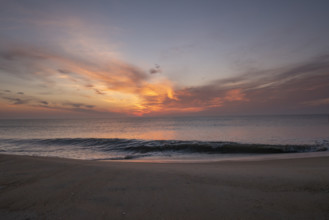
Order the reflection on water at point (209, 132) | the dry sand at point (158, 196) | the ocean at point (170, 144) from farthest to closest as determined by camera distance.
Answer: the reflection on water at point (209, 132)
the ocean at point (170, 144)
the dry sand at point (158, 196)

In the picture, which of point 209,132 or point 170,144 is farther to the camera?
point 209,132

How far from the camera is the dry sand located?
2770 mm

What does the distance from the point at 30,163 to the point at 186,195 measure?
233 inches

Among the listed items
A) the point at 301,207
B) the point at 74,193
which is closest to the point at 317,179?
the point at 301,207

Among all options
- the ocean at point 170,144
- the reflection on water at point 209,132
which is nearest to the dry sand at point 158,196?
the ocean at point 170,144

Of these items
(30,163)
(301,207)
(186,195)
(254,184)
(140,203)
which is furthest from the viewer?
(30,163)

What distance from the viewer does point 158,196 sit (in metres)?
3.43

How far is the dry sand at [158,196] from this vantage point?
109 inches

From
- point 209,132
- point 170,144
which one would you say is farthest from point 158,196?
point 209,132

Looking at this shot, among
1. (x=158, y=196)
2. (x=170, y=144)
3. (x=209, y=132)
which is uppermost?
(x=209, y=132)

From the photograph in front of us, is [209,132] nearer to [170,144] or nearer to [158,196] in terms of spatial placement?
[170,144]

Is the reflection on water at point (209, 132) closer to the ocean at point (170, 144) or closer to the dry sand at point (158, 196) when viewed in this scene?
the ocean at point (170, 144)

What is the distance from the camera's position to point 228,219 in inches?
103

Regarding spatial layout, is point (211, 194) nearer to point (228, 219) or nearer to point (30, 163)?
point (228, 219)
